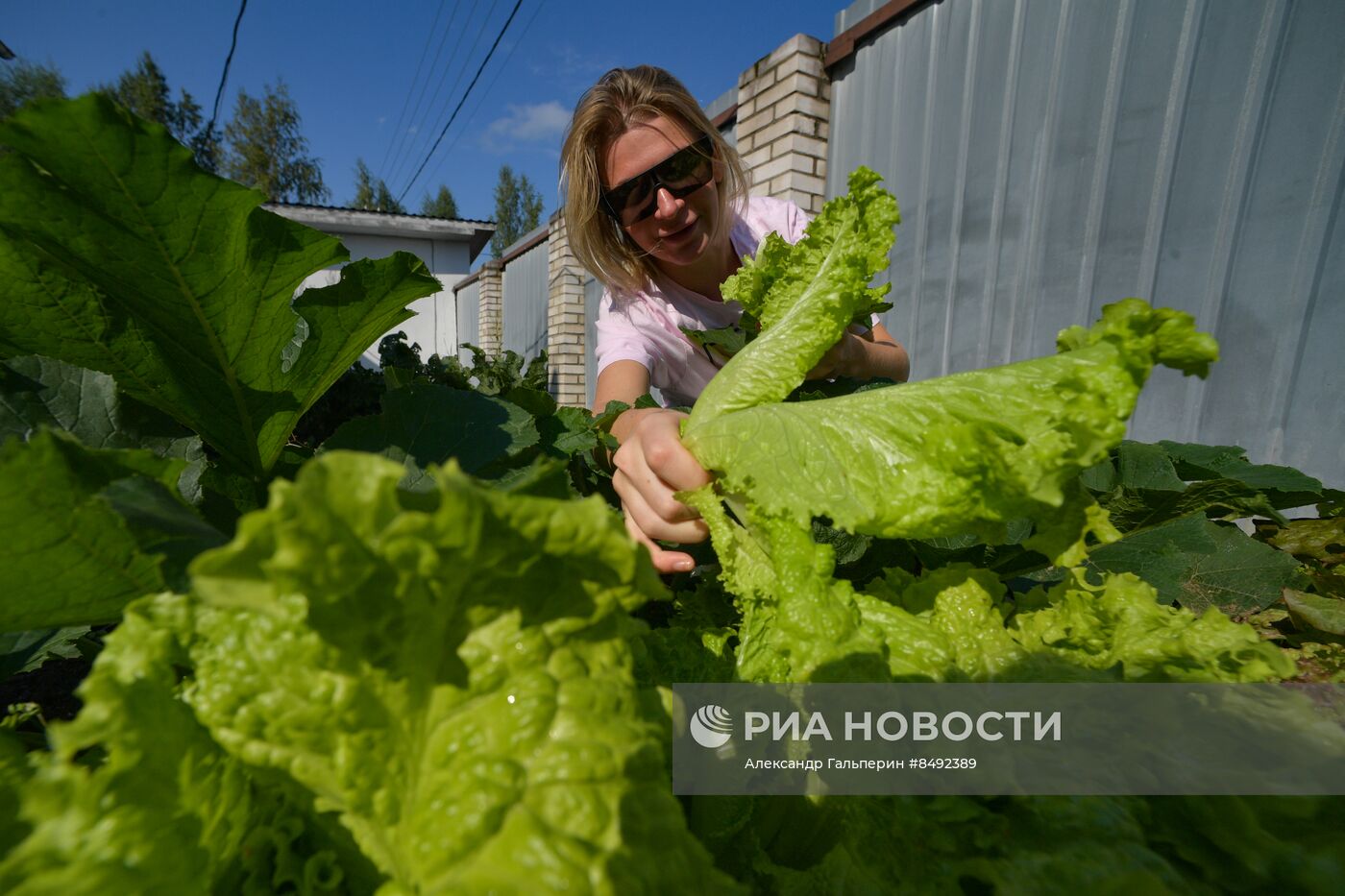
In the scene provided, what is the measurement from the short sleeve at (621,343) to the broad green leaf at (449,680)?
2.13 m

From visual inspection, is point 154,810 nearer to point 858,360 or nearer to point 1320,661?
point 858,360

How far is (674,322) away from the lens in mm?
2855

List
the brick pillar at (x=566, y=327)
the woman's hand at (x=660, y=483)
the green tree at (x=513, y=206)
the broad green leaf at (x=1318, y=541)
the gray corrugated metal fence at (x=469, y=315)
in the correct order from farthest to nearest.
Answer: the green tree at (x=513, y=206)
the gray corrugated metal fence at (x=469, y=315)
the brick pillar at (x=566, y=327)
the broad green leaf at (x=1318, y=541)
the woman's hand at (x=660, y=483)

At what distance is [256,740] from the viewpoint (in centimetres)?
54

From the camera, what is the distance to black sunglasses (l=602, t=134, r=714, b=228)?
276 cm

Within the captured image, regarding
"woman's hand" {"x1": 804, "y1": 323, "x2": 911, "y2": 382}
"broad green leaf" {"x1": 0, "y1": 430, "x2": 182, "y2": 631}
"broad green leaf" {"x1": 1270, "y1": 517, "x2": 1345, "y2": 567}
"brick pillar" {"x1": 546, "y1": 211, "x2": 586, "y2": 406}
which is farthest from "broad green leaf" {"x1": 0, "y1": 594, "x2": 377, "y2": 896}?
"brick pillar" {"x1": 546, "y1": 211, "x2": 586, "y2": 406}

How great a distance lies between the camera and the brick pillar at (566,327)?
436 inches

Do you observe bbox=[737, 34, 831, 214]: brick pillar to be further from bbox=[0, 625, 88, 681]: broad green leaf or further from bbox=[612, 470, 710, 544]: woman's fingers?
bbox=[0, 625, 88, 681]: broad green leaf

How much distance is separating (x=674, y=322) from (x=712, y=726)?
2219mm

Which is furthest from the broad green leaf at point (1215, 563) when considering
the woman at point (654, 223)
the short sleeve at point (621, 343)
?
the short sleeve at point (621, 343)

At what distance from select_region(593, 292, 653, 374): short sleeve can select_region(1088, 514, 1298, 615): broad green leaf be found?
1785 millimetres

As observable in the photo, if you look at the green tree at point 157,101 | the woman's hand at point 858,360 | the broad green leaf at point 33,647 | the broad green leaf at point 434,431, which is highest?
the green tree at point 157,101

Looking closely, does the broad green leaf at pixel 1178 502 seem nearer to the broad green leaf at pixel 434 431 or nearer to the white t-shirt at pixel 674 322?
the broad green leaf at pixel 434 431

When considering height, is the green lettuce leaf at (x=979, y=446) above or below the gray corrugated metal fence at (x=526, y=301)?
below
